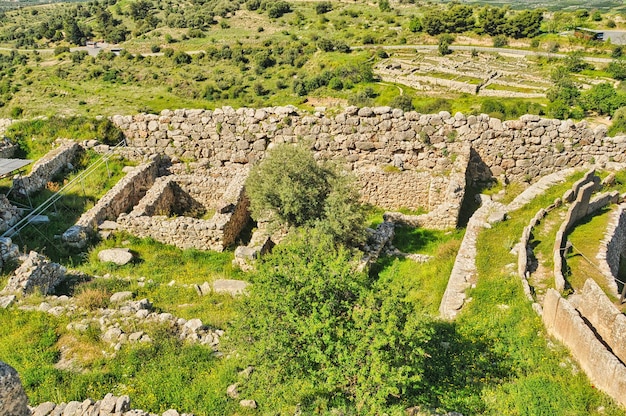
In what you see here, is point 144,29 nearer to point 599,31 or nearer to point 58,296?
point 599,31

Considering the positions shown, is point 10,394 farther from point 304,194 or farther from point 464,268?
point 464,268

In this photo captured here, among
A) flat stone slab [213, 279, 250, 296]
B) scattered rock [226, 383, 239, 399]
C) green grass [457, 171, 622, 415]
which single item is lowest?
flat stone slab [213, 279, 250, 296]

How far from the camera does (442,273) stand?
11.5m

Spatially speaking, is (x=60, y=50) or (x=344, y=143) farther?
(x=60, y=50)

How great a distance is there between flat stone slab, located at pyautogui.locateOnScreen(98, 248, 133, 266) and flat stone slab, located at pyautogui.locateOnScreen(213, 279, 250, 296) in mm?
2568

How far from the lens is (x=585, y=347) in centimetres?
748

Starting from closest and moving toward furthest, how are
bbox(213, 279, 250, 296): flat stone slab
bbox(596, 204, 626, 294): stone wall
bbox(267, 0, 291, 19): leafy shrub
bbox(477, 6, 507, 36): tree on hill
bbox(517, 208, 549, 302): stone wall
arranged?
1. bbox(517, 208, 549, 302): stone wall
2. bbox(596, 204, 626, 294): stone wall
3. bbox(213, 279, 250, 296): flat stone slab
4. bbox(477, 6, 507, 36): tree on hill
5. bbox(267, 0, 291, 19): leafy shrub

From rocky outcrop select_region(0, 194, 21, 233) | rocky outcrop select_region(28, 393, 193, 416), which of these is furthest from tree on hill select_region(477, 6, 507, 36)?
rocky outcrop select_region(28, 393, 193, 416)

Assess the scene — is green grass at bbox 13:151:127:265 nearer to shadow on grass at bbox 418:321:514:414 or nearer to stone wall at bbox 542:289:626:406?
shadow on grass at bbox 418:321:514:414

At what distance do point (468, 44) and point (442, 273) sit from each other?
84590 mm

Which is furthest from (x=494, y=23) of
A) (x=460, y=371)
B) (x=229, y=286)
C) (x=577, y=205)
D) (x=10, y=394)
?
(x=10, y=394)

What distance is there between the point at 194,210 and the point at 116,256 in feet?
13.4

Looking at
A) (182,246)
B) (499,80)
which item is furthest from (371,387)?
(499,80)

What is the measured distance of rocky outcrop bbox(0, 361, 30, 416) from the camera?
468cm
